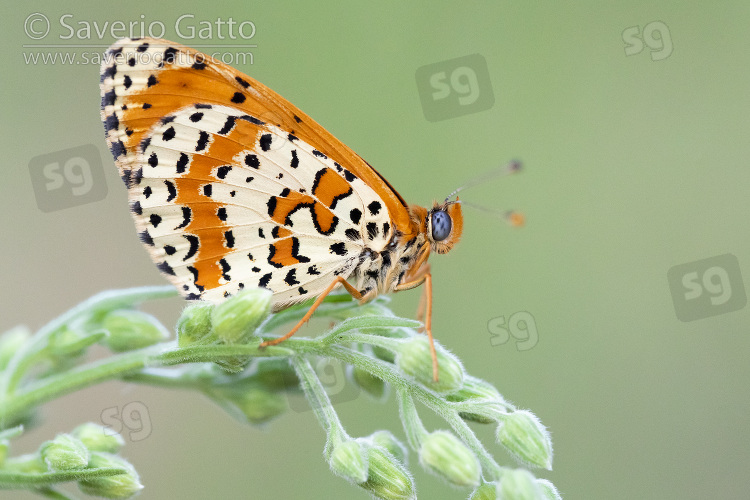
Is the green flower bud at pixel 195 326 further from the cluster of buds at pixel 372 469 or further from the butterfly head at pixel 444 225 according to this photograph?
the butterfly head at pixel 444 225

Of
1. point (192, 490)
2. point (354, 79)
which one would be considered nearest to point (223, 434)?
point (192, 490)

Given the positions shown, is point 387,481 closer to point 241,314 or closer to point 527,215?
point 241,314

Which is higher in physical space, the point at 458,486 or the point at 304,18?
the point at 304,18

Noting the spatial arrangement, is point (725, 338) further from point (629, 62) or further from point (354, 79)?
point (354, 79)

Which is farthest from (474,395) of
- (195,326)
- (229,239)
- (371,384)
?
(229,239)

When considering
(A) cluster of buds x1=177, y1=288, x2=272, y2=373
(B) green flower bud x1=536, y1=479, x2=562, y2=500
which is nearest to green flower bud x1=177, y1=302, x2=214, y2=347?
(A) cluster of buds x1=177, y1=288, x2=272, y2=373

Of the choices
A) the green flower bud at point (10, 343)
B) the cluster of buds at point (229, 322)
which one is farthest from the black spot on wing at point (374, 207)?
the green flower bud at point (10, 343)

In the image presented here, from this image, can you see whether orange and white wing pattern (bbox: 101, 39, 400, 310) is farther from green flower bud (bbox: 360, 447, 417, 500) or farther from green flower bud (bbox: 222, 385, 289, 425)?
green flower bud (bbox: 360, 447, 417, 500)
